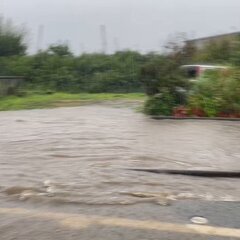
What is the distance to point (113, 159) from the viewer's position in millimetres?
8141

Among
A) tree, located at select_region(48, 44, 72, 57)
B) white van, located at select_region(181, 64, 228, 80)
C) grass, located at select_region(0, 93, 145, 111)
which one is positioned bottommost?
grass, located at select_region(0, 93, 145, 111)

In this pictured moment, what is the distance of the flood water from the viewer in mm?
5875

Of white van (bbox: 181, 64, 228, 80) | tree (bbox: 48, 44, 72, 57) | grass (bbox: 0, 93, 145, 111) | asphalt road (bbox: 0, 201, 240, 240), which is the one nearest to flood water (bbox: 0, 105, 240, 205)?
asphalt road (bbox: 0, 201, 240, 240)

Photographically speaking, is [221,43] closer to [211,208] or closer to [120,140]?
[120,140]

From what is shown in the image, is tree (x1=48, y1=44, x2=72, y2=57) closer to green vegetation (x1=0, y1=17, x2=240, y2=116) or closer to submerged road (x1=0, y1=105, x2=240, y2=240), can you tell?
green vegetation (x1=0, y1=17, x2=240, y2=116)

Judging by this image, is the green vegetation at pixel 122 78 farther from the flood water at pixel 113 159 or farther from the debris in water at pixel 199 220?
the debris in water at pixel 199 220

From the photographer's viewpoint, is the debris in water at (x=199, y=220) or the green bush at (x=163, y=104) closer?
the debris in water at (x=199, y=220)

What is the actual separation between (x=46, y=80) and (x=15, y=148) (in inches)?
892

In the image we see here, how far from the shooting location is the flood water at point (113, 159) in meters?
5.88

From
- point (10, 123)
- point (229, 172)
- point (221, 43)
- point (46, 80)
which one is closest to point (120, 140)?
point (229, 172)

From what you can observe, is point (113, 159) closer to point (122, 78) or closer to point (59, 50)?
point (122, 78)

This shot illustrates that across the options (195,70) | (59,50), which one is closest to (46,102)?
Answer: (195,70)

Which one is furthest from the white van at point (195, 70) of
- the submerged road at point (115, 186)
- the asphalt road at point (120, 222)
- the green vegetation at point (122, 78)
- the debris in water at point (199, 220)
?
the debris in water at point (199, 220)

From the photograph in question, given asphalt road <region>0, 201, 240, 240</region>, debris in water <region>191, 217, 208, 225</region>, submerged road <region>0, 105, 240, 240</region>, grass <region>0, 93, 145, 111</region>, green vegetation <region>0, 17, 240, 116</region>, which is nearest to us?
asphalt road <region>0, 201, 240, 240</region>
